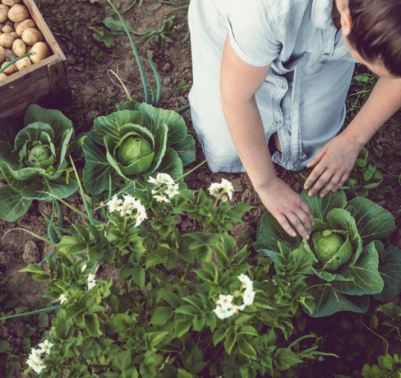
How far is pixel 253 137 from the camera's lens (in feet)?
5.20

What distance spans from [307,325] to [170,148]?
3.64 ft

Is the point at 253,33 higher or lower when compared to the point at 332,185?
higher

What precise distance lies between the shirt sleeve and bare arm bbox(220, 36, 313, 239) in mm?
38

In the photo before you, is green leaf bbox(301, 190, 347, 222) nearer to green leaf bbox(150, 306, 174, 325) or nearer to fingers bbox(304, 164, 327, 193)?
fingers bbox(304, 164, 327, 193)

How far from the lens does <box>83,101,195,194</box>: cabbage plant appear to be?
68.9 inches

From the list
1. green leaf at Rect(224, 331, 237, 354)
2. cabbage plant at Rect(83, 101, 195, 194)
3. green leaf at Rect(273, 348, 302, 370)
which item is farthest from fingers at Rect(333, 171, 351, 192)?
green leaf at Rect(224, 331, 237, 354)

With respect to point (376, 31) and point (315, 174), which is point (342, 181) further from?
Answer: point (376, 31)

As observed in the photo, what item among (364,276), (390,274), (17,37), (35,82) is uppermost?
(17,37)

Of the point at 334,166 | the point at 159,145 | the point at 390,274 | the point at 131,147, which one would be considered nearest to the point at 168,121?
the point at 159,145

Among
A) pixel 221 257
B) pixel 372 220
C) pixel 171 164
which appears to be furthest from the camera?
pixel 171 164

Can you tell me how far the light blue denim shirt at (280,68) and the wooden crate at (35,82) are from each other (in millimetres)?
696

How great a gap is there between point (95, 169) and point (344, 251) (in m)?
1.23

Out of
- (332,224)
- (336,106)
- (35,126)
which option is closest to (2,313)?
(35,126)

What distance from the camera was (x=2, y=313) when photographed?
5.62 feet
